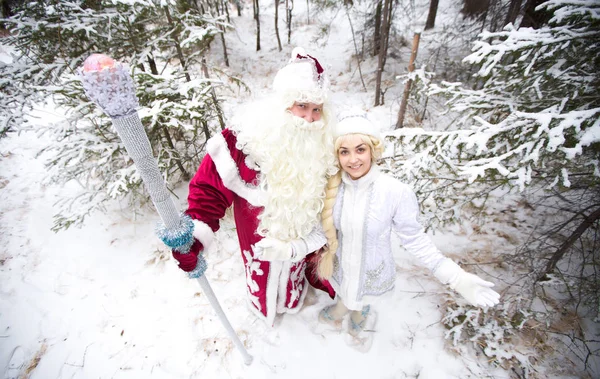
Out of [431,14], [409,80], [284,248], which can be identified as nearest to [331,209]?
[284,248]

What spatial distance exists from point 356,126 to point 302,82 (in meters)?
0.46

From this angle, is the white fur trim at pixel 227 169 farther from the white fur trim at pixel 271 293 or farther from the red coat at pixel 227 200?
the white fur trim at pixel 271 293

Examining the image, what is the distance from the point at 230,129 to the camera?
6.03ft

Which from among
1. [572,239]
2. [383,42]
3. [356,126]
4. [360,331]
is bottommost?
[360,331]

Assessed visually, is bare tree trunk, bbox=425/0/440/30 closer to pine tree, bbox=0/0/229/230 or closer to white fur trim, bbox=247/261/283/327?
pine tree, bbox=0/0/229/230

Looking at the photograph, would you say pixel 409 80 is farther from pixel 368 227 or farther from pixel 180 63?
pixel 368 227

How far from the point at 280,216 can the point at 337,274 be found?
919mm

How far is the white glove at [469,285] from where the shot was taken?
1620 millimetres

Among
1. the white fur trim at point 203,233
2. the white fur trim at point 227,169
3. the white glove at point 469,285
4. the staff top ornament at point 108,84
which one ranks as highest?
the staff top ornament at point 108,84

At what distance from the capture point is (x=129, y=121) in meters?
0.91

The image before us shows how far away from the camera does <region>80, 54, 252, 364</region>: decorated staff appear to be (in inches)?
31.2

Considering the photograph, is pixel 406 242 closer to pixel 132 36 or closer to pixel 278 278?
pixel 278 278

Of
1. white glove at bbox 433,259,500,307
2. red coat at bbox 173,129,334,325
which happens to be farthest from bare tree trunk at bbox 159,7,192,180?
white glove at bbox 433,259,500,307

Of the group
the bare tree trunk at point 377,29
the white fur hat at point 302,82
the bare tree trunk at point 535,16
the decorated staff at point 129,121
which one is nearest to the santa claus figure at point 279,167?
the white fur hat at point 302,82
